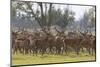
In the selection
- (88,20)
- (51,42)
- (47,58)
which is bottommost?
(47,58)

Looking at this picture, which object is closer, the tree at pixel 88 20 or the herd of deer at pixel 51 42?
the herd of deer at pixel 51 42

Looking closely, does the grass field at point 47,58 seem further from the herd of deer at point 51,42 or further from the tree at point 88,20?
the tree at point 88,20

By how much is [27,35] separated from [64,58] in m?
0.60

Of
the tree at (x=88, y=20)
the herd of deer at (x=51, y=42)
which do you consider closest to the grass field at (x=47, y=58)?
the herd of deer at (x=51, y=42)

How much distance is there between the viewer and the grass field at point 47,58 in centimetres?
265

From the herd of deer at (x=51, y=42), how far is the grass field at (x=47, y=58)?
5 centimetres

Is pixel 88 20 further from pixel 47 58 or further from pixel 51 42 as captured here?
pixel 47 58

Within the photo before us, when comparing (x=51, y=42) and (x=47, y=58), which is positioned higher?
(x=51, y=42)

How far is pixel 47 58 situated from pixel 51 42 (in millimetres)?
217

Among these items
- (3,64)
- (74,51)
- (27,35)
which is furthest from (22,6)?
(74,51)

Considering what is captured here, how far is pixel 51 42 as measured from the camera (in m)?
2.83

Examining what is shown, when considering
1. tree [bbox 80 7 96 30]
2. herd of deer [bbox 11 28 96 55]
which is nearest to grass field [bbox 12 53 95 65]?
herd of deer [bbox 11 28 96 55]

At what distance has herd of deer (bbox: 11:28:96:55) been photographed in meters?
2.69

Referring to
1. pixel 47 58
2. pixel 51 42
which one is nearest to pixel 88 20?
pixel 51 42
